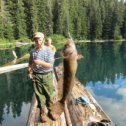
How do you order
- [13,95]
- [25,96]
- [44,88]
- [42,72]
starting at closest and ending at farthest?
[42,72], [44,88], [25,96], [13,95]

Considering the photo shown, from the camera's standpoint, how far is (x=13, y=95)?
19.8 metres

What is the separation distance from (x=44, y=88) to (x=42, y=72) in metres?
0.41

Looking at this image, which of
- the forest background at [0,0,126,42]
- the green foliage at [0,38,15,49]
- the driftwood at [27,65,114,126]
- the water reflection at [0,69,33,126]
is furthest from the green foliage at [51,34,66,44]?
the driftwood at [27,65,114,126]

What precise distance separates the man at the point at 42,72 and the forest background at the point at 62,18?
5112 cm

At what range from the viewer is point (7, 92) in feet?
67.1

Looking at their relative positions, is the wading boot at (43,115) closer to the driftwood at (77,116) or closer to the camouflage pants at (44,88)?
the driftwood at (77,116)

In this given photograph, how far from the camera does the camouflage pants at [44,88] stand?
668cm

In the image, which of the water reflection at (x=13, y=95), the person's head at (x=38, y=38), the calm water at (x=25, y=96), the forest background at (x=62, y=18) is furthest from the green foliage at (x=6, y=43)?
the person's head at (x=38, y=38)

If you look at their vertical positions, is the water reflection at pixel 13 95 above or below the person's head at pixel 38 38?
below

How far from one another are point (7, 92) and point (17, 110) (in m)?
4.60

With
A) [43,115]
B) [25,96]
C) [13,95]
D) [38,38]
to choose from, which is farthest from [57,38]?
[38,38]

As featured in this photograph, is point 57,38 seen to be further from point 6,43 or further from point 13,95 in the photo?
point 13,95

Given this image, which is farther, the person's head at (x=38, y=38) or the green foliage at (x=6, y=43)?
the green foliage at (x=6, y=43)

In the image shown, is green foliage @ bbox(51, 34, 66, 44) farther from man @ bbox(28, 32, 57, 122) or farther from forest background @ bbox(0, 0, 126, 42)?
man @ bbox(28, 32, 57, 122)
